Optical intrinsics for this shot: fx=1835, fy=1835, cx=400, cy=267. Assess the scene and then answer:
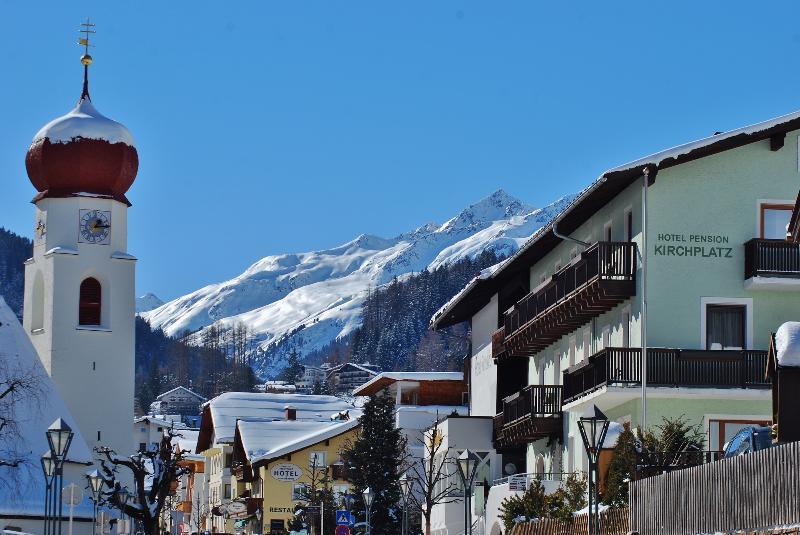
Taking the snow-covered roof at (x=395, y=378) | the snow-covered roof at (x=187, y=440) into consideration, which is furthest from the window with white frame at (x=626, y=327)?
the snow-covered roof at (x=187, y=440)

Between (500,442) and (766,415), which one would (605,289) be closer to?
(766,415)

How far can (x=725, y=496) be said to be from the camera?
76.5ft

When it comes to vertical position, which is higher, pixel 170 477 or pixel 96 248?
pixel 96 248

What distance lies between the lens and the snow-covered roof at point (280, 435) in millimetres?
97000

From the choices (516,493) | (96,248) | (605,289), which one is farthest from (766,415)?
(96,248)

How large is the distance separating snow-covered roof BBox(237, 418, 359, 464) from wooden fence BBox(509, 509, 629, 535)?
5353 centimetres

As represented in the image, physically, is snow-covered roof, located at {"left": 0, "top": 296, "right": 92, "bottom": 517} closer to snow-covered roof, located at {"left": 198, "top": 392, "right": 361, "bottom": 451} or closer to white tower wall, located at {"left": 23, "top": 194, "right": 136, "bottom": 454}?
white tower wall, located at {"left": 23, "top": 194, "right": 136, "bottom": 454}

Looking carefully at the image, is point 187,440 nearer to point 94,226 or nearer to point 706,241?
point 94,226

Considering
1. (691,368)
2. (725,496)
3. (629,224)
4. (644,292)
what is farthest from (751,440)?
(629,224)

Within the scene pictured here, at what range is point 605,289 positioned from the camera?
42469mm

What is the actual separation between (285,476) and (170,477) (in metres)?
40.6

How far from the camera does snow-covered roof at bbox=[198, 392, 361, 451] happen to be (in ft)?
397

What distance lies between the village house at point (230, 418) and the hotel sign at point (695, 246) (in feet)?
242

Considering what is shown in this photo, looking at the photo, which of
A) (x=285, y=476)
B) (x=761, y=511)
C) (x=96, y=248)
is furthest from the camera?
(x=285, y=476)
